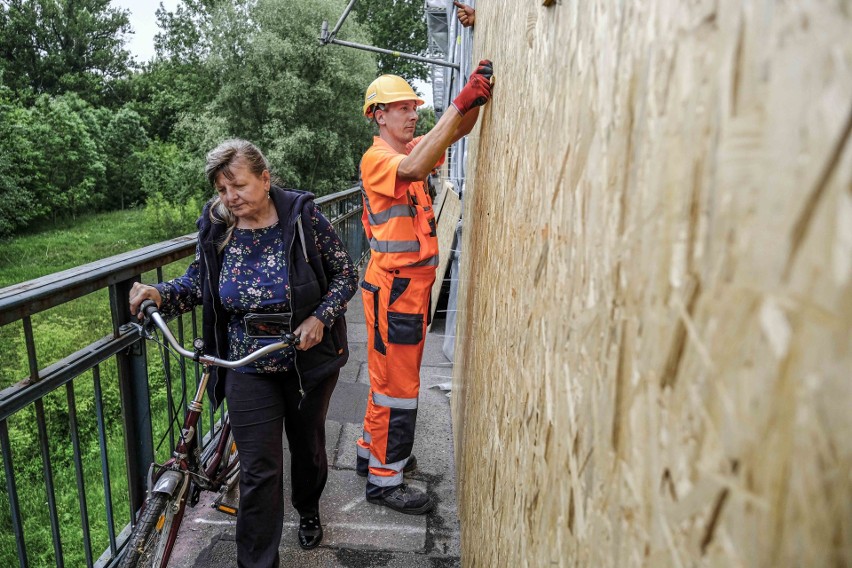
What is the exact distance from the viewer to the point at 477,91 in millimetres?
2539

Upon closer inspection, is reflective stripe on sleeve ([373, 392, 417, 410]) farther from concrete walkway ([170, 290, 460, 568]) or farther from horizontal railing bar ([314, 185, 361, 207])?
horizontal railing bar ([314, 185, 361, 207])

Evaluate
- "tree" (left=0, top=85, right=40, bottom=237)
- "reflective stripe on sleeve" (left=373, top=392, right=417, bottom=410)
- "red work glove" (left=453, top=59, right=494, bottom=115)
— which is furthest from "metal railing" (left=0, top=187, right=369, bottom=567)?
"tree" (left=0, top=85, right=40, bottom=237)

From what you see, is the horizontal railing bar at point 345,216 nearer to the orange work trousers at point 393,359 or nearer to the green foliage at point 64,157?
the orange work trousers at point 393,359

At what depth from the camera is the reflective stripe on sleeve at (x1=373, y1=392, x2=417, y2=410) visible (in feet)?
11.4

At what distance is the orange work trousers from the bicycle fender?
1.14 meters

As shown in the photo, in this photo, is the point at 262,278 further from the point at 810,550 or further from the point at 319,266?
the point at 810,550

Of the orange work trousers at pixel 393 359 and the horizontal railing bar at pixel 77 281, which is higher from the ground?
the horizontal railing bar at pixel 77 281

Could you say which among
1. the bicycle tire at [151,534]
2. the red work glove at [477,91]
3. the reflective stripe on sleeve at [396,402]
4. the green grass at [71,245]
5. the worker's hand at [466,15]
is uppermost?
the worker's hand at [466,15]

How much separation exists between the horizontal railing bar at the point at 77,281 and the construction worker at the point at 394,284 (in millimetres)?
1016

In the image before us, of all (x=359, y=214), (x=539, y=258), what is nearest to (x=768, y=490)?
(x=539, y=258)

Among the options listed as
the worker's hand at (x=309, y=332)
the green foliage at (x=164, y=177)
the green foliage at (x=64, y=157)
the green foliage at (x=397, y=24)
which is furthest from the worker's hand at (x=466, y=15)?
the green foliage at (x=397, y=24)

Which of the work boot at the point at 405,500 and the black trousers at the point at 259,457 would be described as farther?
the work boot at the point at 405,500

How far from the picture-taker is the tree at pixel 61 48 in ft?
143

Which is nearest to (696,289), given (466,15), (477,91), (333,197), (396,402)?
(477,91)
